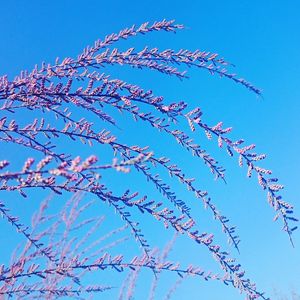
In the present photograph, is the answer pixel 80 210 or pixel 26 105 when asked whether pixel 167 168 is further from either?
pixel 80 210

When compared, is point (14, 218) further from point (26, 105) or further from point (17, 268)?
point (26, 105)

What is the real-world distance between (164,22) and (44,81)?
30.8 inches

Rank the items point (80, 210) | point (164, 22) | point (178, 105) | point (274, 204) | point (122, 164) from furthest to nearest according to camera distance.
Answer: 1. point (80, 210)
2. point (164, 22)
3. point (178, 105)
4. point (274, 204)
5. point (122, 164)

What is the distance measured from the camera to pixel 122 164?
29.4 inches

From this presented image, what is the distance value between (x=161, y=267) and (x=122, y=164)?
55.9 inches

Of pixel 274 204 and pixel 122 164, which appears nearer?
pixel 122 164

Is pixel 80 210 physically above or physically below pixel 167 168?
above

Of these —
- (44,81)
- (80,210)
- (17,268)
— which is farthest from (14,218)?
(80,210)

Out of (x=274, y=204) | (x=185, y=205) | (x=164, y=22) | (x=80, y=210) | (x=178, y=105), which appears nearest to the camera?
(x=274, y=204)

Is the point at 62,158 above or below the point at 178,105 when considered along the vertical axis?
below

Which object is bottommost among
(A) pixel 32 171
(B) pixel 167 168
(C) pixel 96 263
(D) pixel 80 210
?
(A) pixel 32 171

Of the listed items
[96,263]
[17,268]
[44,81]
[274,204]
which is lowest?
[17,268]

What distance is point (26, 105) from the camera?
6.42 feet

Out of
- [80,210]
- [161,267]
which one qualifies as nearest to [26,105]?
[161,267]
